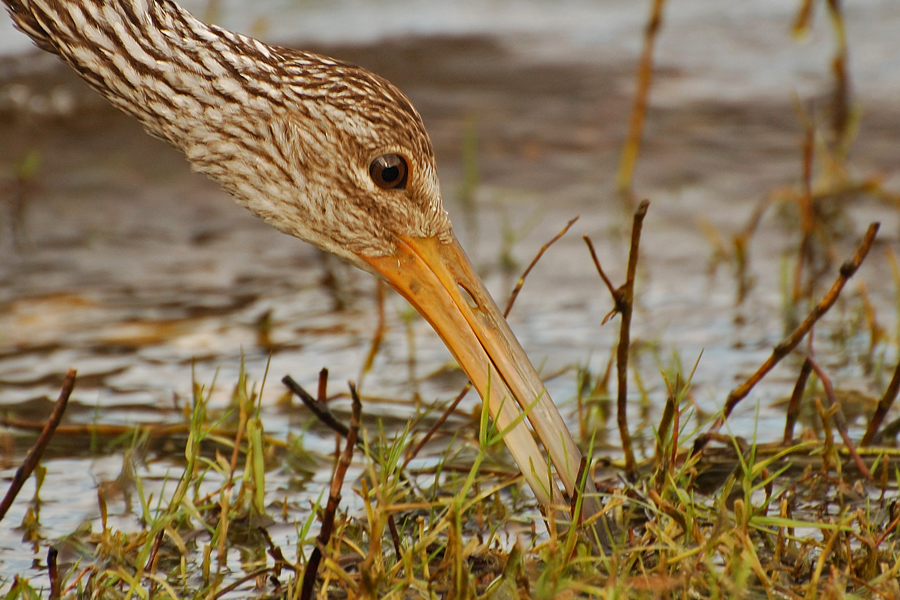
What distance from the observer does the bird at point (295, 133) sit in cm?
393

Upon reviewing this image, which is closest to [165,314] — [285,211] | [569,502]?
[285,211]

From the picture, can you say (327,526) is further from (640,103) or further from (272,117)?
(640,103)

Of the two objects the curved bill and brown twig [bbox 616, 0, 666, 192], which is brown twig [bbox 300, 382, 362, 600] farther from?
brown twig [bbox 616, 0, 666, 192]

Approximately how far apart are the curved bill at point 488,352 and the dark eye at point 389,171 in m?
0.19

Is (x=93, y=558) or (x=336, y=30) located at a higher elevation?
(x=336, y=30)

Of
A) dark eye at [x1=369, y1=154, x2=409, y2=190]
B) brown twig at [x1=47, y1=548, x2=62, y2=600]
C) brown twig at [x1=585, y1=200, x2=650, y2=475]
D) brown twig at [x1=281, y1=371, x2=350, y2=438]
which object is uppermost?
dark eye at [x1=369, y1=154, x2=409, y2=190]

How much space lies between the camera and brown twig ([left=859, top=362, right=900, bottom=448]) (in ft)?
12.2

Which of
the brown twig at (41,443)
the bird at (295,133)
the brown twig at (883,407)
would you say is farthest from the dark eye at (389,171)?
the brown twig at (883,407)

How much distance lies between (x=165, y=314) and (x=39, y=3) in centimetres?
255

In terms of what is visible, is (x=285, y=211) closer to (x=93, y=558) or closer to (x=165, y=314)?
(x=93, y=558)

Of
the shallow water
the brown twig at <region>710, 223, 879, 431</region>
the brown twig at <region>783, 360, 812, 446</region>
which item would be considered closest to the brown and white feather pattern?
the shallow water

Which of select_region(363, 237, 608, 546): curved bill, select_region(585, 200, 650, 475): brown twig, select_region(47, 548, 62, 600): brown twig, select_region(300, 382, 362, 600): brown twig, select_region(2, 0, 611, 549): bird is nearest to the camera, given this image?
select_region(300, 382, 362, 600): brown twig

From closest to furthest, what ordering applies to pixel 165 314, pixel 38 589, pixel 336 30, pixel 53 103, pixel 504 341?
1. pixel 38 589
2. pixel 504 341
3. pixel 165 314
4. pixel 53 103
5. pixel 336 30

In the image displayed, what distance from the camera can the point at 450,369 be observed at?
5.41 meters
